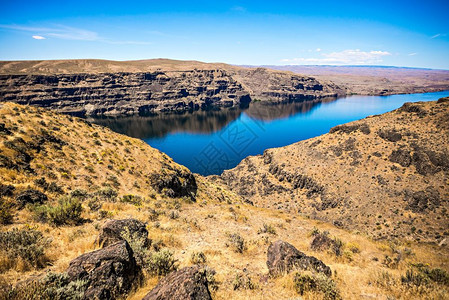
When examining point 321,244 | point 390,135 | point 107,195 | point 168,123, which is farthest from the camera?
point 168,123

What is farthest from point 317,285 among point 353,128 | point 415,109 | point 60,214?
point 415,109

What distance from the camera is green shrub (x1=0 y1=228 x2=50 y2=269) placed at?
628 cm

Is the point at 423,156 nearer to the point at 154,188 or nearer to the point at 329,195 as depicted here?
the point at 329,195

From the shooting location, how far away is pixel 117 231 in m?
8.50

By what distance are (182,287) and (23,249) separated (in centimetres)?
543

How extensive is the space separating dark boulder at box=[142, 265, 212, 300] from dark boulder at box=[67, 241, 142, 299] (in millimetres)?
1028

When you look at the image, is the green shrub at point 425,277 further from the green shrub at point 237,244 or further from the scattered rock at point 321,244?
the green shrub at point 237,244

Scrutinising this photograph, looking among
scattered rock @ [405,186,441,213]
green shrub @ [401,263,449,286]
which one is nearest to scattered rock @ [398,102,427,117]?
scattered rock @ [405,186,441,213]

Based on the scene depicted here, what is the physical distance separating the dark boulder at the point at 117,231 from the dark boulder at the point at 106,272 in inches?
76.6

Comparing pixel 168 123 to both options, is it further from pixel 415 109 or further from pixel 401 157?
pixel 401 157

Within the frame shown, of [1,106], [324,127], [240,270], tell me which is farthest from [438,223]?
[324,127]

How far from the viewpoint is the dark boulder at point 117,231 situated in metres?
8.23

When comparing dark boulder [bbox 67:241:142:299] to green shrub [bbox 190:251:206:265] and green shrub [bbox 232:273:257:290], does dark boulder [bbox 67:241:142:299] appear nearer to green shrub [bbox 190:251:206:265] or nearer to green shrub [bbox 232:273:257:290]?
green shrub [bbox 190:251:206:265]

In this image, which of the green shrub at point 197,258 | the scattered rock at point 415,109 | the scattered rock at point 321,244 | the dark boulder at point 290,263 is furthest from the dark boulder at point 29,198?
the scattered rock at point 415,109
